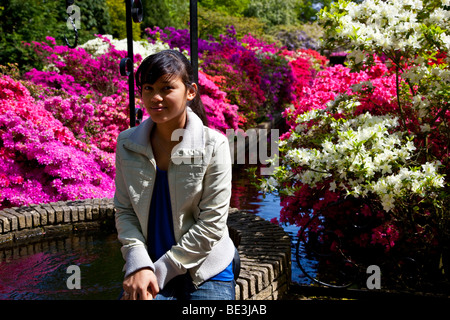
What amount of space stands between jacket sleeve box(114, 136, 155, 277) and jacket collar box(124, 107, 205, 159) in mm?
65

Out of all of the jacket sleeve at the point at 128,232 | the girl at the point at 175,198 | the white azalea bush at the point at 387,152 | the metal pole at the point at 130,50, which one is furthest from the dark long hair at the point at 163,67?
the metal pole at the point at 130,50

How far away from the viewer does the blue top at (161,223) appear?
186 centimetres

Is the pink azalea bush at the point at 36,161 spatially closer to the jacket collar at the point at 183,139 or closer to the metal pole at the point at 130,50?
the metal pole at the point at 130,50

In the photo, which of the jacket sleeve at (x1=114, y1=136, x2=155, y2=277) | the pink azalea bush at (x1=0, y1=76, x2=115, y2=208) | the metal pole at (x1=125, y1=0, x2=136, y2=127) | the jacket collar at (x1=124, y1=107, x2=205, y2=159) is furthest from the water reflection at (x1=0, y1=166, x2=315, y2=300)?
the jacket collar at (x1=124, y1=107, x2=205, y2=159)

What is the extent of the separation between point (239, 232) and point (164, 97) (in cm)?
167

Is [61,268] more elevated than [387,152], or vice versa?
[387,152]

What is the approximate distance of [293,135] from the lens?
3.73 meters

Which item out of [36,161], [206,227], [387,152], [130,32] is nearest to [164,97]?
[206,227]

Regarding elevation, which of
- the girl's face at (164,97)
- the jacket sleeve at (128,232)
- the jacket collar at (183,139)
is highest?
the girl's face at (164,97)

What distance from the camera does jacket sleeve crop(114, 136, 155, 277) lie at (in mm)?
1733

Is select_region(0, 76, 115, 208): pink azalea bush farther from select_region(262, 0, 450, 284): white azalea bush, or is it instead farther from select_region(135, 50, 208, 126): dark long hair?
select_region(135, 50, 208, 126): dark long hair

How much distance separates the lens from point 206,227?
5.90 ft

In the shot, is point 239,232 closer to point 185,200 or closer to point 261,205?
point 185,200

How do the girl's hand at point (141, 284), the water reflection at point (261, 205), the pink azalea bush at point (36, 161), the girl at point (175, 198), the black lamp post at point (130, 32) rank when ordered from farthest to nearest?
the pink azalea bush at point (36, 161), the water reflection at point (261, 205), the black lamp post at point (130, 32), the girl at point (175, 198), the girl's hand at point (141, 284)
